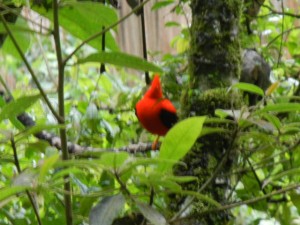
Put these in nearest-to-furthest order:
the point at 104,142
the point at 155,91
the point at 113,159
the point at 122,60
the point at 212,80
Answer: the point at 113,159
the point at 122,60
the point at 212,80
the point at 155,91
the point at 104,142

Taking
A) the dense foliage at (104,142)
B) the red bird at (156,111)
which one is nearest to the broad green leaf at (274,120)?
the dense foliage at (104,142)

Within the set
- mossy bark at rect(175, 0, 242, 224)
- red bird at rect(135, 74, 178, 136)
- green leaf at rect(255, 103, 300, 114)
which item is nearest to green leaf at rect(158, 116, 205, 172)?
green leaf at rect(255, 103, 300, 114)

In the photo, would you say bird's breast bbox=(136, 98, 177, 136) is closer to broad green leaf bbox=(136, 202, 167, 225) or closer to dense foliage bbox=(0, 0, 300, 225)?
dense foliage bbox=(0, 0, 300, 225)

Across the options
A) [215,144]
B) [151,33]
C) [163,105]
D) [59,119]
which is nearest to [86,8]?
[59,119]

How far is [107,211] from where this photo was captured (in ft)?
2.07

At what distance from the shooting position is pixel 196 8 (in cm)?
114

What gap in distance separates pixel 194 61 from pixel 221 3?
0.39ft

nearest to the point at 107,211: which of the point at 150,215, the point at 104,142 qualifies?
the point at 150,215

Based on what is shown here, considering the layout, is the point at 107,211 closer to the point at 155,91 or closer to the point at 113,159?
the point at 113,159

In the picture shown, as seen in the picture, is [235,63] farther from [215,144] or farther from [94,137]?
[94,137]

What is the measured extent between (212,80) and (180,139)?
0.44 m

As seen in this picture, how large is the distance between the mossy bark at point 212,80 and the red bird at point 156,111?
0.27m

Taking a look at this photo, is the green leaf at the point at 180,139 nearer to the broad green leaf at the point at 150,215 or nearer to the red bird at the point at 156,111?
the broad green leaf at the point at 150,215

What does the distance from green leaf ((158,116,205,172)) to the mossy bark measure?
33cm
